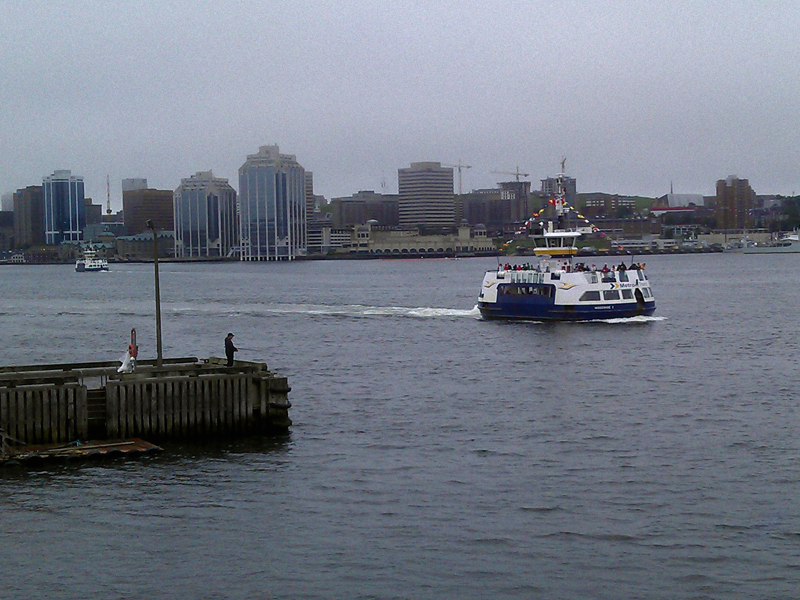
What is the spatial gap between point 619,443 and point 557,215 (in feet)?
144

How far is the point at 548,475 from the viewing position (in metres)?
27.8

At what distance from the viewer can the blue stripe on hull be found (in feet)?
221

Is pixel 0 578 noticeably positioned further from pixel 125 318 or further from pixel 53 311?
pixel 53 311

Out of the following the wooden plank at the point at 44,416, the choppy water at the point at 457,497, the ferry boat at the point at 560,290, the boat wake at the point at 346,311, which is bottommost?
the choppy water at the point at 457,497

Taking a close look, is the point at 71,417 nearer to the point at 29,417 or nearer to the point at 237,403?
the point at 29,417

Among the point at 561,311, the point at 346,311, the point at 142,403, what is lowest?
the point at 346,311

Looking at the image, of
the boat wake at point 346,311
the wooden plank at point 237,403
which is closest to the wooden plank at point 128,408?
the wooden plank at point 237,403

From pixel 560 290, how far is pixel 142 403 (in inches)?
1622

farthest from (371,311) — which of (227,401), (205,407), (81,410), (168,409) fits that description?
(81,410)

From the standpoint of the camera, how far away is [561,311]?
222 feet

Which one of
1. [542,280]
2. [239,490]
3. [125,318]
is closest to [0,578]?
[239,490]

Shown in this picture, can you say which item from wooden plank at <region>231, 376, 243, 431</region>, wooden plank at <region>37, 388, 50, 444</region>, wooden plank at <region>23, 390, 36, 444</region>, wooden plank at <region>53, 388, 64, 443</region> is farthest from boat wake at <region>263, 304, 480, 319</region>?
wooden plank at <region>23, 390, 36, 444</region>

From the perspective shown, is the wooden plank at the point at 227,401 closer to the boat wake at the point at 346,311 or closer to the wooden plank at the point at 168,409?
the wooden plank at the point at 168,409

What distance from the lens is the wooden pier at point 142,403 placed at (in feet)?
93.9
